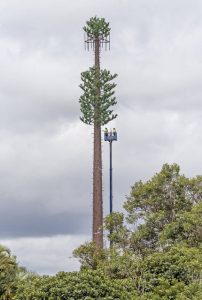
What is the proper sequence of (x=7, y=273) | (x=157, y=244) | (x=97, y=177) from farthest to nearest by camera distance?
(x=97, y=177)
(x=157, y=244)
(x=7, y=273)

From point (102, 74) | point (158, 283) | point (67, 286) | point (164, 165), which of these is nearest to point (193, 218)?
point (164, 165)

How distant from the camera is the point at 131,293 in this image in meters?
39.2

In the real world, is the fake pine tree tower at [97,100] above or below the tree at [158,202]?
above

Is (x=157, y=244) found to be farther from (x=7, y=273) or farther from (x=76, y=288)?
(x=76, y=288)

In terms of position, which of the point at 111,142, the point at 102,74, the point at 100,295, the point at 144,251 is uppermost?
the point at 102,74

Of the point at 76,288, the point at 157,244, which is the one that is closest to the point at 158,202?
the point at 157,244

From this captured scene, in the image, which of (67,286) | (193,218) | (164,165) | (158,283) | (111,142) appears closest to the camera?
(67,286)

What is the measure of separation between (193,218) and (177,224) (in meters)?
1.46

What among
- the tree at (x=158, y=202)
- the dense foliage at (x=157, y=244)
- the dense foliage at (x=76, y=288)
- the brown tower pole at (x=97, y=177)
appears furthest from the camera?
the brown tower pole at (x=97, y=177)

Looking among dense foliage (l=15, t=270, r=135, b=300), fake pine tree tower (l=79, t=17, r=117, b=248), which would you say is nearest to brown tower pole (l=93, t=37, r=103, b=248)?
fake pine tree tower (l=79, t=17, r=117, b=248)

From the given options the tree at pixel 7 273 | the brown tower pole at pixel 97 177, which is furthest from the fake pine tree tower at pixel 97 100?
the tree at pixel 7 273

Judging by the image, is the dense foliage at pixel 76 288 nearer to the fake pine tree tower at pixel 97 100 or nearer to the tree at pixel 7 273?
the tree at pixel 7 273

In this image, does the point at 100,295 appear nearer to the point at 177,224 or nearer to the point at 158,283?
the point at 158,283

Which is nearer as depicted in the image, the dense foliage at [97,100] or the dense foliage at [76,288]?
the dense foliage at [76,288]
